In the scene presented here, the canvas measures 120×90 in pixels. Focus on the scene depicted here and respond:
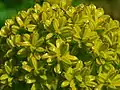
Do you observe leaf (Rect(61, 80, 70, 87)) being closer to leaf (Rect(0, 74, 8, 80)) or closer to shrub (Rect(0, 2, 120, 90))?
shrub (Rect(0, 2, 120, 90))

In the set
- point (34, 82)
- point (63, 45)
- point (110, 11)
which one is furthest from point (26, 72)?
point (110, 11)

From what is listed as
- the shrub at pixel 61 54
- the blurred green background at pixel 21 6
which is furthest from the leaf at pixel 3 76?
the blurred green background at pixel 21 6

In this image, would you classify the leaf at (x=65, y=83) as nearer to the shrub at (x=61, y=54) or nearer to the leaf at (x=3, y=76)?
the shrub at (x=61, y=54)

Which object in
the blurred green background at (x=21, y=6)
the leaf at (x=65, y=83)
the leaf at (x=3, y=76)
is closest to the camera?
the leaf at (x=65, y=83)

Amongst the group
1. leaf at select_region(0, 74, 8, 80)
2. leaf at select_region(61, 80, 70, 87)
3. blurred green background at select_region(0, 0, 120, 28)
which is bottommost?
leaf at select_region(61, 80, 70, 87)

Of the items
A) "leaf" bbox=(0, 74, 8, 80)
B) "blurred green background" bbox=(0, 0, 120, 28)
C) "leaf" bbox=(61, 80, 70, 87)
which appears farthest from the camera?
"blurred green background" bbox=(0, 0, 120, 28)

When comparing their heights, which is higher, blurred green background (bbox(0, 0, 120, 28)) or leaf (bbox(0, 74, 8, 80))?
blurred green background (bbox(0, 0, 120, 28))

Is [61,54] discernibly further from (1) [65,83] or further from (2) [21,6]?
(2) [21,6]

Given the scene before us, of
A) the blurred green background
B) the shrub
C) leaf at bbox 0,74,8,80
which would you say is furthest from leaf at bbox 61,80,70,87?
the blurred green background

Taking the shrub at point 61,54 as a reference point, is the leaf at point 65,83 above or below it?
below
